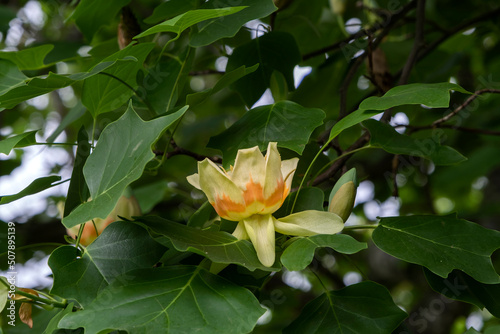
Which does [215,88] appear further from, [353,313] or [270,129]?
[353,313]

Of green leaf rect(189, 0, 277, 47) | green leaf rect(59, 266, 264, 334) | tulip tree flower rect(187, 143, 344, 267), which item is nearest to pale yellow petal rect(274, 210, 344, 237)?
tulip tree flower rect(187, 143, 344, 267)

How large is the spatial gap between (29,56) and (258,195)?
0.62 meters

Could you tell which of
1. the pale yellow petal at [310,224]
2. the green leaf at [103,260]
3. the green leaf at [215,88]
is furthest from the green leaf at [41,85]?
the pale yellow petal at [310,224]

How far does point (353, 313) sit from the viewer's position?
78cm

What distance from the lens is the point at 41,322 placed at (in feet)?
3.17

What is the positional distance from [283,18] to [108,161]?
85 cm

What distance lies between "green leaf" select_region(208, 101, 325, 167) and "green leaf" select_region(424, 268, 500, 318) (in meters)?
0.27

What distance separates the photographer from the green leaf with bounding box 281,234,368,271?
Answer: 65cm

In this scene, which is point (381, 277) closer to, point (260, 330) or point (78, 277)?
point (260, 330)

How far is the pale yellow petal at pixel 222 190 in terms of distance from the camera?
721 mm

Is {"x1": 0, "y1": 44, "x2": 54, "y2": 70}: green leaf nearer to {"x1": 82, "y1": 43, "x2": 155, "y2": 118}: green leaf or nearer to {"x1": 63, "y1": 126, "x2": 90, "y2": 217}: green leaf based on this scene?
{"x1": 82, "y1": 43, "x2": 155, "y2": 118}: green leaf

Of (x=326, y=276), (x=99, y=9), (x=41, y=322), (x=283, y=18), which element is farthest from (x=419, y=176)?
(x=41, y=322)

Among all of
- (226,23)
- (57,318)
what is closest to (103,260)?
(57,318)

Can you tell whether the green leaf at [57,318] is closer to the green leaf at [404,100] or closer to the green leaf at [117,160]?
the green leaf at [117,160]
